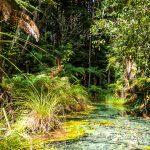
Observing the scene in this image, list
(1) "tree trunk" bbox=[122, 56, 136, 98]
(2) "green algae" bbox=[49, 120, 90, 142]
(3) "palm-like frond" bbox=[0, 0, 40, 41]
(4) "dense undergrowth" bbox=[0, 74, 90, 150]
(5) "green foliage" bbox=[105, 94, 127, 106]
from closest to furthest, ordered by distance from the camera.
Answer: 1. (4) "dense undergrowth" bbox=[0, 74, 90, 150]
2. (2) "green algae" bbox=[49, 120, 90, 142]
3. (3) "palm-like frond" bbox=[0, 0, 40, 41]
4. (5) "green foliage" bbox=[105, 94, 127, 106]
5. (1) "tree trunk" bbox=[122, 56, 136, 98]

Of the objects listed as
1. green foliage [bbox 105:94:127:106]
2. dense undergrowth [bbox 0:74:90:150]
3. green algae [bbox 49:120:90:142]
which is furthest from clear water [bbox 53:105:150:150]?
green foliage [bbox 105:94:127:106]

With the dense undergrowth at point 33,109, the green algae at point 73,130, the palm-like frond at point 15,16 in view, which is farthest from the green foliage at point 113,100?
the palm-like frond at point 15,16

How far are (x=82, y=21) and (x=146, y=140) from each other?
65.1ft

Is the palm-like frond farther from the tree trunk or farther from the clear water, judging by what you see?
the tree trunk

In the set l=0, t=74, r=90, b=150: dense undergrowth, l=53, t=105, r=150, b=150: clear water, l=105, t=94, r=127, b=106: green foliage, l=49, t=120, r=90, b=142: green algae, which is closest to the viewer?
l=0, t=74, r=90, b=150: dense undergrowth

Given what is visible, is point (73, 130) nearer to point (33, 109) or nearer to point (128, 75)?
point (33, 109)

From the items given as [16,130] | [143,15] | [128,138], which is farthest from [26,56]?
[16,130]

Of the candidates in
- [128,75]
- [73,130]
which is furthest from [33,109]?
[128,75]

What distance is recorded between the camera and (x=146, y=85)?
13328 millimetres

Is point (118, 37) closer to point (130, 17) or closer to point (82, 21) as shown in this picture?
point (130, 17)

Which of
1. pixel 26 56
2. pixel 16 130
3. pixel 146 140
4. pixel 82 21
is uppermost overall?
pixel 82 21

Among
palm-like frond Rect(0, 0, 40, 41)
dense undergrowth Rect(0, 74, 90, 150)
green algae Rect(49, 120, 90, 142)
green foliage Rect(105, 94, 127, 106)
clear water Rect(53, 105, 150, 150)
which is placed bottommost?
green foliage Rect(105, 94, 127, 106)

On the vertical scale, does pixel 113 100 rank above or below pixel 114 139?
below

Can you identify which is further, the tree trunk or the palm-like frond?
the tree trunk
